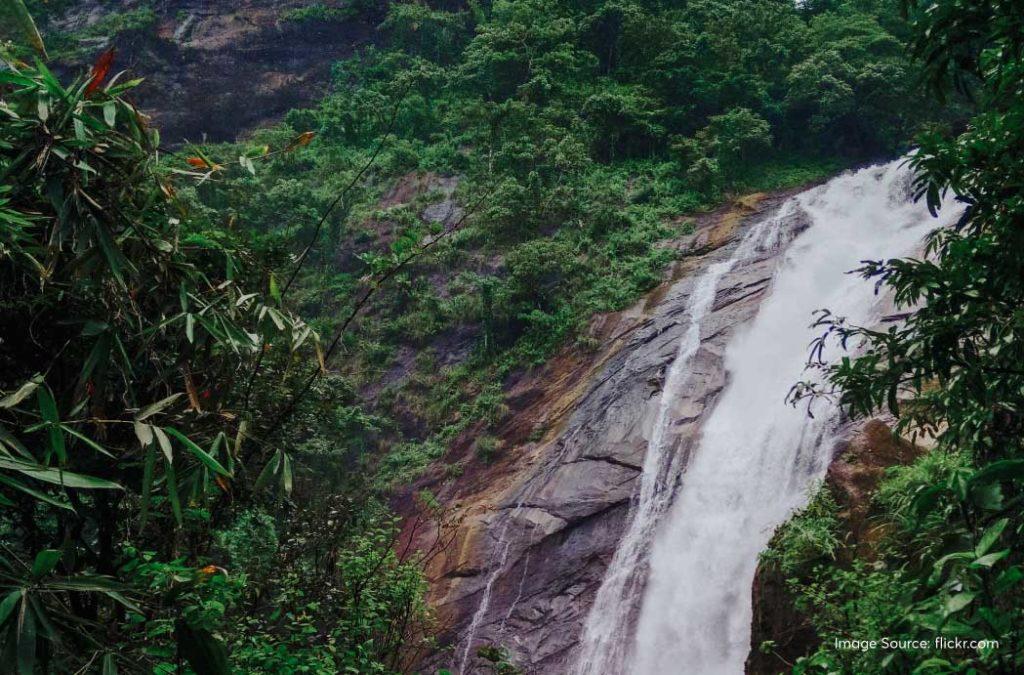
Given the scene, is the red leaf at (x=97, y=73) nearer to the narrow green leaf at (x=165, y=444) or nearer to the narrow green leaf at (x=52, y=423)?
the narrow green leaf at (x=52, y=423)

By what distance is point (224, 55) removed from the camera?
1248 inches

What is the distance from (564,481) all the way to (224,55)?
86.2 ft

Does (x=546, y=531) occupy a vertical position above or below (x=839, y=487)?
below

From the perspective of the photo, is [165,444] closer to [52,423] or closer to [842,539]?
[52,423]

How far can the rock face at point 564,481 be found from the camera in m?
12.2

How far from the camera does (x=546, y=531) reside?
42.5ft

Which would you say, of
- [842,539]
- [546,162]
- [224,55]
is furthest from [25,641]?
[224,55]

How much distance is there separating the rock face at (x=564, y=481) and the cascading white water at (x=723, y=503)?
1.02ft

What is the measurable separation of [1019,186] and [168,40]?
34086 millimetres

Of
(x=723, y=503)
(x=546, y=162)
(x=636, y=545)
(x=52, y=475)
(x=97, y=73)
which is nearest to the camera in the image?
(x=52, y=475)

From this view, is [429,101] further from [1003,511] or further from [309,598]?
[1003,511]

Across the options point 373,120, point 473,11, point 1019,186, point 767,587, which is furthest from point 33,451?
point 473,11

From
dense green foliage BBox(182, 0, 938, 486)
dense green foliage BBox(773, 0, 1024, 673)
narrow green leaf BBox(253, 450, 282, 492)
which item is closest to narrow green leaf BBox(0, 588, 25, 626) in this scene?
narrow green leaf BBox(253, 450, 282, 492)

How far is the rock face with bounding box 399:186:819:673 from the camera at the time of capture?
40.2ft
